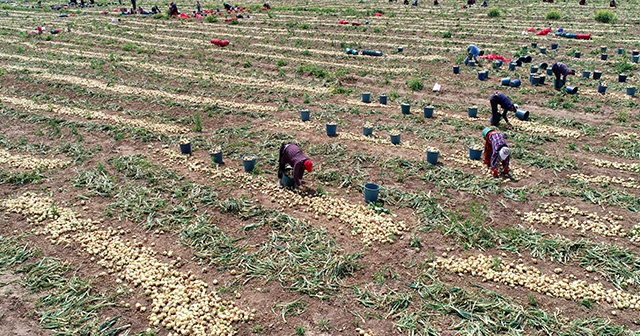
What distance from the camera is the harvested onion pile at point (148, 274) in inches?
241

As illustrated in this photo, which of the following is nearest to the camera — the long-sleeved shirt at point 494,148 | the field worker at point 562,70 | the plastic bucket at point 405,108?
the long-sleeved shirt at point 494,148

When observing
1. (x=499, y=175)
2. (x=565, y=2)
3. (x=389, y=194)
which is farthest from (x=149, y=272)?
(x=565, y=2)

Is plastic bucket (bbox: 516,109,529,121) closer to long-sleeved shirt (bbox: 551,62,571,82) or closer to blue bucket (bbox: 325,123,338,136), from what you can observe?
long-sleeved shirt (bbox: 551,62,571,82)

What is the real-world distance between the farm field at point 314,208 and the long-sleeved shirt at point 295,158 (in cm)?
44

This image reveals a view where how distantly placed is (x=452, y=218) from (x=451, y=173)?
1.86 m

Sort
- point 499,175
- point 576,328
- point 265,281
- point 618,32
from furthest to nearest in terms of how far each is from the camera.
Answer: point 618,32 < point 499,175 < point 265,281 < point 576,328

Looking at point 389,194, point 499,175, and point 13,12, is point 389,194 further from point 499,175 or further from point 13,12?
point 13,12

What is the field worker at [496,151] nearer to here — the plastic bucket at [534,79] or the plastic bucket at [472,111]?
the plastic bucket at [472,111]

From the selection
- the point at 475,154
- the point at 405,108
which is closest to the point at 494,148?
the point at 475,154

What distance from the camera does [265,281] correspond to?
6.86m

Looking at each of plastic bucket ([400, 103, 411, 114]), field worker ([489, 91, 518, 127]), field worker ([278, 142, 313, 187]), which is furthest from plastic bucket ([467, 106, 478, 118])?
field worker ([278, 142, 313, 187])

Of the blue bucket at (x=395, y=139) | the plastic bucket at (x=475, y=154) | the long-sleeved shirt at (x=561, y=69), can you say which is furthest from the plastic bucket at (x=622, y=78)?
the blue bucket at (x=395, y=139)

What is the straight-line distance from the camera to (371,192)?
341 inches

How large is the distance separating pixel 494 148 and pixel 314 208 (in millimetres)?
4034
